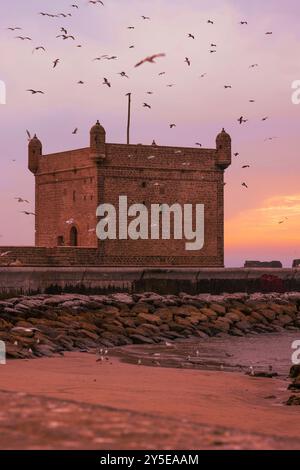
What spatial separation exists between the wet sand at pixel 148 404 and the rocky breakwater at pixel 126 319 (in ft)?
3.76

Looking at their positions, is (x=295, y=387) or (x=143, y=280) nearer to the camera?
(x=295, y=387)

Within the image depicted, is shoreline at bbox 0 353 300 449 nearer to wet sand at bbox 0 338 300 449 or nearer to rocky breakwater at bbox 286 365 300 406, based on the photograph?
wet sand at bbox 0 338 300 449

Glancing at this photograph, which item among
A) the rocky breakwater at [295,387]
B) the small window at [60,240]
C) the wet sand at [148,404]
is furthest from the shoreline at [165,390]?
the small window at [60,240]

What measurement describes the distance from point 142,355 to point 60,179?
25.5m

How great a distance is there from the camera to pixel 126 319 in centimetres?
2277

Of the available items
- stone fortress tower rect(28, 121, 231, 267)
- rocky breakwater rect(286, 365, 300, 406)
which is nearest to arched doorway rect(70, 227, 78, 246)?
stone fortress tower rect(28, 121, 231, 267)

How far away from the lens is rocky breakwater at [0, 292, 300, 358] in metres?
17.7

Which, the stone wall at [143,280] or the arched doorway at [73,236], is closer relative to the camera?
the stone wall at [143,280]

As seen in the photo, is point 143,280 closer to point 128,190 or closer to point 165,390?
point 128,190

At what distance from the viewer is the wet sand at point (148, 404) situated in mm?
3439

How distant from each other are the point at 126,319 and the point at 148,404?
503 inches

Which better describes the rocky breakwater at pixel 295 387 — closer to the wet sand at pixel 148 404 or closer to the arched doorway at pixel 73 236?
the wet sand at pixel 148 404

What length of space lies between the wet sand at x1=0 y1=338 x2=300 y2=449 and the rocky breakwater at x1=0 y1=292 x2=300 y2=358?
1.15 meters

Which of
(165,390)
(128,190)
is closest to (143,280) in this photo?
(128,190)
